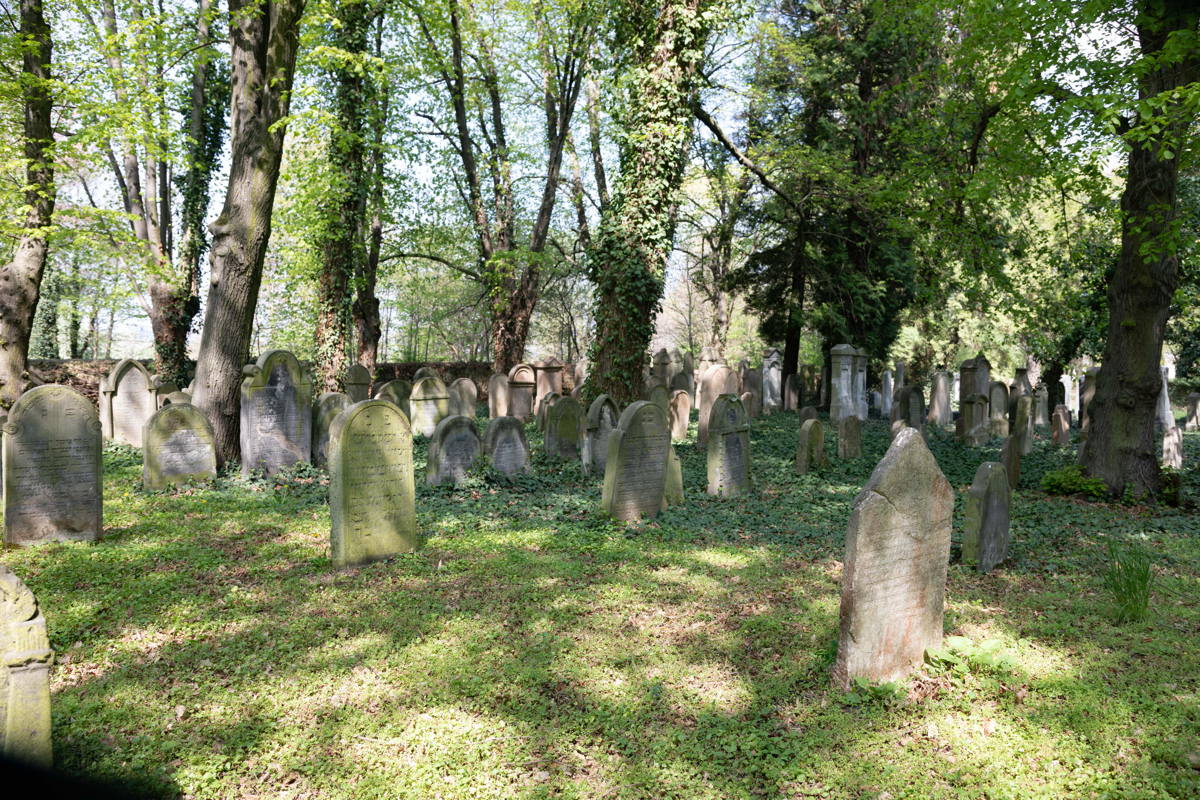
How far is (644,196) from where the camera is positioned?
12.1m

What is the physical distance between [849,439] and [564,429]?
5110 mm

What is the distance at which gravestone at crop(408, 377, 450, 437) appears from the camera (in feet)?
49.6

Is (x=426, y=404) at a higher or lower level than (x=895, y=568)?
higher

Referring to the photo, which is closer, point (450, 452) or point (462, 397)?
point (450, 452)

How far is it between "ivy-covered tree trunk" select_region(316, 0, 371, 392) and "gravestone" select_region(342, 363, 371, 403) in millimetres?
353

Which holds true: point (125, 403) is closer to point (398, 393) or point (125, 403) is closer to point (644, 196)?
point (398, 393)

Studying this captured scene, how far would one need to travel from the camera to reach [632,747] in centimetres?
349

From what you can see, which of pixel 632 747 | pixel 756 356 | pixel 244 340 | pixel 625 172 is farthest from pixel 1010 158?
pixel 756 356

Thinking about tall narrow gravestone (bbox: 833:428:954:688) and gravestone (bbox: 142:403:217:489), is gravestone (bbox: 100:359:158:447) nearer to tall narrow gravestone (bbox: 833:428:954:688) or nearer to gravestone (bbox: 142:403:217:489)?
gravestone (bbox: 142:403:217:489)

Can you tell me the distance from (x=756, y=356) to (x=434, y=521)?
3481cm

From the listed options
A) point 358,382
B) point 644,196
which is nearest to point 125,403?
Answer: point 358,382

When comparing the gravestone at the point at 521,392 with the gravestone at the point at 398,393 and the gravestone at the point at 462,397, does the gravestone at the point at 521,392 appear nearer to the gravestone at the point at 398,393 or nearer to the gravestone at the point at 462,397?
the gravestone at the point at 462,397

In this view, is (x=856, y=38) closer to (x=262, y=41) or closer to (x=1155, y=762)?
(x=262, y=41)

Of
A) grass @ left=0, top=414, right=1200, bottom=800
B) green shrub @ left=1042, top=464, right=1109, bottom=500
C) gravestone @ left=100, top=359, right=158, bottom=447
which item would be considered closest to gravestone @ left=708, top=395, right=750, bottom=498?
grass @ left=0, top=414, right=1200, bottom=800
